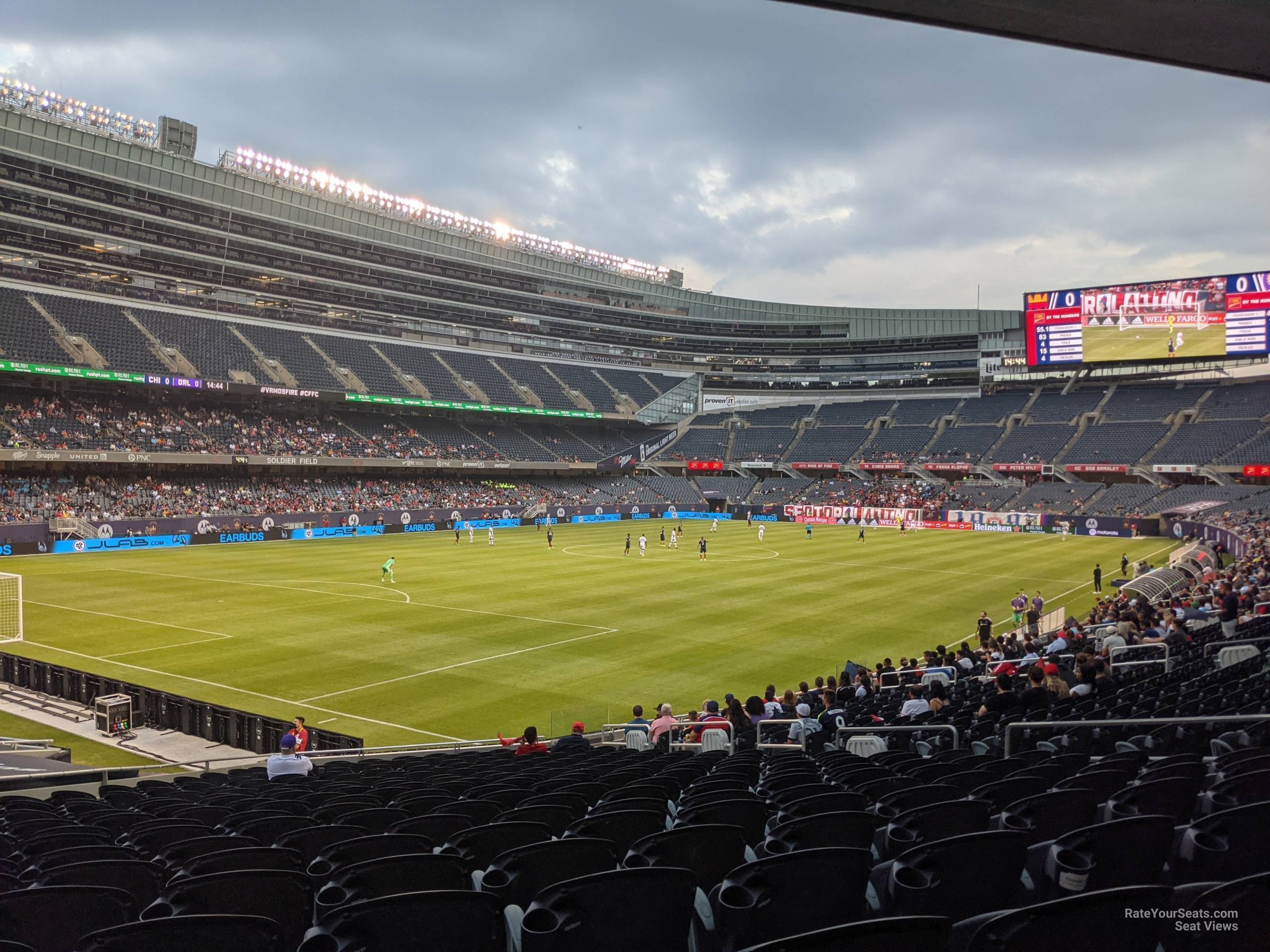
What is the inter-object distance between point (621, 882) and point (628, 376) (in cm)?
11176

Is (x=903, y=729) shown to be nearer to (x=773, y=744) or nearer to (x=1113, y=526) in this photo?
(x=773, y=744)

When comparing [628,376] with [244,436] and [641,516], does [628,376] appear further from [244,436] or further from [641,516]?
[244,436]

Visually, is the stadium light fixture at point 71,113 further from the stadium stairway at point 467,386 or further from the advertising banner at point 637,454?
the advertising banner at point 637,454

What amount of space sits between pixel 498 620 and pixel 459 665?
629 centimetres

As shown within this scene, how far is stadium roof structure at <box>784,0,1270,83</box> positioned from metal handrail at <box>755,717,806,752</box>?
9.72m

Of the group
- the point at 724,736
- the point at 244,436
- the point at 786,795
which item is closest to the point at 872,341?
the point at 244,436

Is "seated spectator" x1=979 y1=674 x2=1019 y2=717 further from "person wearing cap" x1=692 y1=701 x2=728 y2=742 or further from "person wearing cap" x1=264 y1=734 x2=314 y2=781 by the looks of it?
"person wearing cap" x1=264 y1=734 x2=314 y2=781

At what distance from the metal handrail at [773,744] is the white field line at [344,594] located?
47.9ft

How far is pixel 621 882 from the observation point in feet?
8.48

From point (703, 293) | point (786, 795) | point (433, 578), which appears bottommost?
point (433, 578)

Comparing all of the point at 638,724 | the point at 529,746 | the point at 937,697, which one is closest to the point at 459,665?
the point at 638,724

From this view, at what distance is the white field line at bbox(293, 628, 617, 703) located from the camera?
2188 centimetres

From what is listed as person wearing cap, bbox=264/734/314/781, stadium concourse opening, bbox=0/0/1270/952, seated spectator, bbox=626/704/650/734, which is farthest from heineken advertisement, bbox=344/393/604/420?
person wearing cap, bbox=264/734/314/781

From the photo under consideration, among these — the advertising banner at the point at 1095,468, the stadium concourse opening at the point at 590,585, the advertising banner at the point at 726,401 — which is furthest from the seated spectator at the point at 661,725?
the advertising banner at the point at 726,401
